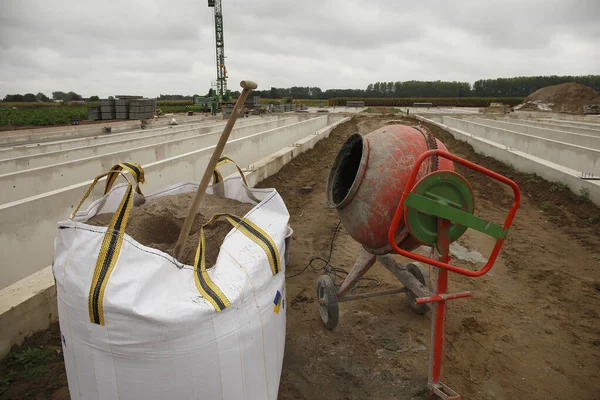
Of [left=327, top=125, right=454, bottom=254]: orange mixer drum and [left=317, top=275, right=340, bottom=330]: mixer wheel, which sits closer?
[left=327, top=125, right=454, bottom=254]: orange mixer drum

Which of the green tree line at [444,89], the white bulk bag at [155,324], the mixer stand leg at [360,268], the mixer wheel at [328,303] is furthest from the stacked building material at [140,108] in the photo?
the green tree line at [444,89]

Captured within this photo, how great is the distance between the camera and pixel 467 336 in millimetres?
3156

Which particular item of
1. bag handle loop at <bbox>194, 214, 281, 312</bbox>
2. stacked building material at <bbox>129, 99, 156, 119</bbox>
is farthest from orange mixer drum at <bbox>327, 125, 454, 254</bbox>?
stacked building material at <bbox>129, 99, 156, 119</bbox>

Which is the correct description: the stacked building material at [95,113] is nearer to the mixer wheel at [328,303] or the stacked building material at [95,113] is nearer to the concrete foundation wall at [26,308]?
the concrete foundation wall at [26,308]

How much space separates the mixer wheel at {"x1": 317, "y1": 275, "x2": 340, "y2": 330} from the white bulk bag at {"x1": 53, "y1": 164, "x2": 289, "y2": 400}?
4.04 feet

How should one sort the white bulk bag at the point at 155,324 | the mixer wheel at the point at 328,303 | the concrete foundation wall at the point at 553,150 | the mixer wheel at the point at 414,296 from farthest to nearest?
1. the concrete foundation wall at the point at 553,150
2. the mixer wheel at the point at 414,296
3. the mixer wheel at the point at 328,303
4. the white bulk bag at the point at 155,324

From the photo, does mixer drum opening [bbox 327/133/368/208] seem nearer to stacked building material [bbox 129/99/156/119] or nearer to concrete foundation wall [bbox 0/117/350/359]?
concrete foundation wall [bbox 0/117/350/359]

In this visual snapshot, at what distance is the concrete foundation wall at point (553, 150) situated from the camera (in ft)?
24.3

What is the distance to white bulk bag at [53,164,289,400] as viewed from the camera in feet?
5.20

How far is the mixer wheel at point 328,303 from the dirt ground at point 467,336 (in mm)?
125

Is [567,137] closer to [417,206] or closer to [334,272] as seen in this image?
[334,272]

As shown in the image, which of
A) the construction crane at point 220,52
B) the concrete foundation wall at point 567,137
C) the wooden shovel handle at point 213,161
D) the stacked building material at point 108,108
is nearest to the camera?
the wooden shovel handle at point 213,161

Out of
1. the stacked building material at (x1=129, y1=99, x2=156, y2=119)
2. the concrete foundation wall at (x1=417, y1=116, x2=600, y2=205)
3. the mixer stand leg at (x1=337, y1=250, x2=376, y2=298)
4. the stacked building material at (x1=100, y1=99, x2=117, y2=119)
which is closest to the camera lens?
the mixer stand leg at (x1=337, y1=250, x2=376, y2=298)

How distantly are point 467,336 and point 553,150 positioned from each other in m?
7.71
